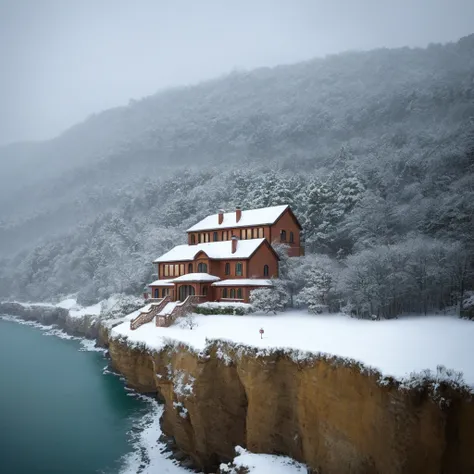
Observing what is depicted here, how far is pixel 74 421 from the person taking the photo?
3259cm

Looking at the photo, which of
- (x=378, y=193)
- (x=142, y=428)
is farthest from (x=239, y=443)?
(x=378, y=193)

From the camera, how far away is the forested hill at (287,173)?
167 feet

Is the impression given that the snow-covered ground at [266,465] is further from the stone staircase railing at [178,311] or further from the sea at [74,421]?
the stone staircase railing at [178,311]

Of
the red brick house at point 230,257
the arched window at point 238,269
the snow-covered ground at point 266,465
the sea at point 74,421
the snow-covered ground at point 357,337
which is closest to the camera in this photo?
the snow-covered ground at point 357,337

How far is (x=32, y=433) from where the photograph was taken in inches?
1179

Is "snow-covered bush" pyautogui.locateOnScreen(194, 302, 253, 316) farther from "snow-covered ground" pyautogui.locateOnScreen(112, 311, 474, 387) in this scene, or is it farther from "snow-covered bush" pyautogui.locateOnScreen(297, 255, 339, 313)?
"snow-covered bush" pyautogui.locateOnScreen(297, 255, 339, 313)

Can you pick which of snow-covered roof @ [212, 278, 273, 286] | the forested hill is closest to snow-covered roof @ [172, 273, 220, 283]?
snow-covered roof @ [212, 278, 273, 286]

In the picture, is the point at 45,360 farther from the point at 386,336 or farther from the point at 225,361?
the point at 386,336

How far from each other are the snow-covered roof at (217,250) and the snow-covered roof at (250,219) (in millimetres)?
2674

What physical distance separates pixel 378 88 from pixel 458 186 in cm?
10143

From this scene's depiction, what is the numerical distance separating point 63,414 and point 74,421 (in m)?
1.91

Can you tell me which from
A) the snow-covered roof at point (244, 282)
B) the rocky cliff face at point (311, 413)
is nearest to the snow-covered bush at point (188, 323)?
the rocky cliff face at point (311, 413)

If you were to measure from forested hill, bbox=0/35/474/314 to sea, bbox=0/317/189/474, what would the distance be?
2465 cm

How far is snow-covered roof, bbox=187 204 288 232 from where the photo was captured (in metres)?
48.7
